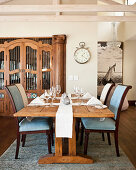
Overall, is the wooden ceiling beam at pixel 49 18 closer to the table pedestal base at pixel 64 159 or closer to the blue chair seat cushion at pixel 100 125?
the blue chair seat cushion at pixel 100 125

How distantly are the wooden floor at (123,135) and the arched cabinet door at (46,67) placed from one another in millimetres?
1217

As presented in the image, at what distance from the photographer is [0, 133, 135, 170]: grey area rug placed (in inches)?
77.4

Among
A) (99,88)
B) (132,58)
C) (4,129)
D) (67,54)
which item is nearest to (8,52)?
(67,54)

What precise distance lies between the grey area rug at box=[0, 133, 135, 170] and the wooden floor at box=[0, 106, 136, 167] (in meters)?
0.12

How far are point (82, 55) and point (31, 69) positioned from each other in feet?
4.46

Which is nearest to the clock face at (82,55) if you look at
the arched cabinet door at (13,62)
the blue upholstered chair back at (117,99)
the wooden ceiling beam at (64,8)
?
the wooden ceiling beam at (64,8)

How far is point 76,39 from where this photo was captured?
4211 millimetres

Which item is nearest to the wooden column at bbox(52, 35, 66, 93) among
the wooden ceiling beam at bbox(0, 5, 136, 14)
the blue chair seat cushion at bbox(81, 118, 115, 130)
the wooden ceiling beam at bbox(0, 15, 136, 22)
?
the wooden ceiling beam at bbox(0, 15, 136, 22)

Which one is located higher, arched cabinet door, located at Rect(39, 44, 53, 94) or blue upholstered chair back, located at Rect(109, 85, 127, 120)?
arched cabinet door, located at Rect(39, 44, 53, 94)

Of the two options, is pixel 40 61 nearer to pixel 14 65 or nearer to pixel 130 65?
pixel 14 65

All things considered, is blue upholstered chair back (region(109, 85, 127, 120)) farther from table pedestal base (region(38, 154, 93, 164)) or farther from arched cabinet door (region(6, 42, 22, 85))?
arched cabinet door (region(6, 42, 22, 85))

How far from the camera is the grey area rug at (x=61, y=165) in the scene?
197 centimetres

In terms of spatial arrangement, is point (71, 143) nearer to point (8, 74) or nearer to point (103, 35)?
point (8, 74)

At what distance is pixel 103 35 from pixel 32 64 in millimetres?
3693
